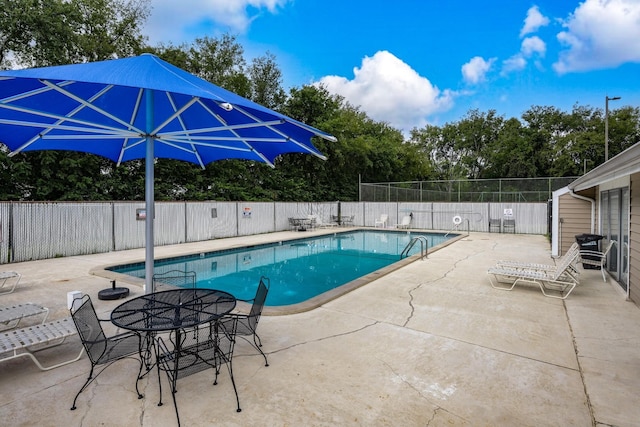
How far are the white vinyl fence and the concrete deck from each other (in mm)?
4466

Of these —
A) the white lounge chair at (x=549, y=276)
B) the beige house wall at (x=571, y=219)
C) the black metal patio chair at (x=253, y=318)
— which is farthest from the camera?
the beige house wall at (x=571, y=219)

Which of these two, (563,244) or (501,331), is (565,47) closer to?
(563,244)

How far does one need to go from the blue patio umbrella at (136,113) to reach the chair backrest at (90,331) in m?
1.53

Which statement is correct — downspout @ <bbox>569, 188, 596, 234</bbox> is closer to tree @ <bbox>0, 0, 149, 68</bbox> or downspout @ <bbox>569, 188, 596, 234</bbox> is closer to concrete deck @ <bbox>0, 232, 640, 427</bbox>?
concrete deck @ <bbox>0, 232, 640, 427</bbox>

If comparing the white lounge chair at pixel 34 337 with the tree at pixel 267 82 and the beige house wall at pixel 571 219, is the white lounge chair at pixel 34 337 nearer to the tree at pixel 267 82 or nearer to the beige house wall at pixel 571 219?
the beige house wall at pixel 571 219

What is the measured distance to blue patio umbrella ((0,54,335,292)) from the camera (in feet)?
8.25

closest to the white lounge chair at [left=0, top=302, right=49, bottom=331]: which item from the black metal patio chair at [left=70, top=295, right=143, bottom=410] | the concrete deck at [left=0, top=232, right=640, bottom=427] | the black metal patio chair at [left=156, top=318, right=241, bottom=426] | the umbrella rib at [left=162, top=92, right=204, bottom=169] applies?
the concrete deck at [left=0, top=232, right=640, bottom=427]

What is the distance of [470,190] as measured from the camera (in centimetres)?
1695

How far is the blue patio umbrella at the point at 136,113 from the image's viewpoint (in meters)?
2.52

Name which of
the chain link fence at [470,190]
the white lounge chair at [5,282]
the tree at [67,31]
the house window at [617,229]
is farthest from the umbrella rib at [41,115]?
the chain link fence at [470,190]

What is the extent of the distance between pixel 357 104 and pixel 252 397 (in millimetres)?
34445

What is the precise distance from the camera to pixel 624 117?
27.9m

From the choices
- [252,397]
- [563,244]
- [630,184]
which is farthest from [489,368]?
[563,244]

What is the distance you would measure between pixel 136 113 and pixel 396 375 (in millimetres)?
4023
